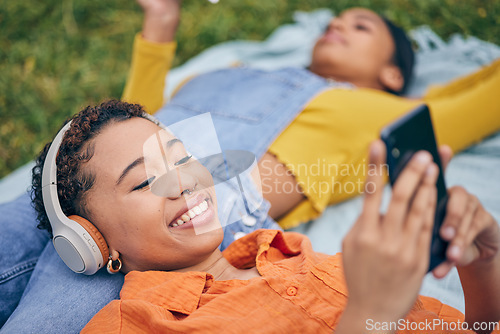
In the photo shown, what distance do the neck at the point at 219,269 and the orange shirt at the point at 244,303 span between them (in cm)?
6

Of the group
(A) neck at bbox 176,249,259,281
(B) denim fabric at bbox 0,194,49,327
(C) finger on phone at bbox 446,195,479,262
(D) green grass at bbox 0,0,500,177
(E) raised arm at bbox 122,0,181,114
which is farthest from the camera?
(D) green grass at bbox 0,0,500,177

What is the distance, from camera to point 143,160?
1.18 meters

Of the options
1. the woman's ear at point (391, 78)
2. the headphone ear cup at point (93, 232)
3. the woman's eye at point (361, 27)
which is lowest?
the woman's ear at point (391, 78)

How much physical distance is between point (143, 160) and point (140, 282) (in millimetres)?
343

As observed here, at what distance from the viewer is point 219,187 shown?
1.47m

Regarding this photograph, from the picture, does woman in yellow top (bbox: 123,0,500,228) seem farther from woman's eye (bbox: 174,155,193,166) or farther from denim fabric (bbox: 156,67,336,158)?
woman's eye (bbox: 174,155,193,166)

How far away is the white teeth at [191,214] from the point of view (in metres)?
1.21

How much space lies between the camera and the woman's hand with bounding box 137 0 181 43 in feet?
7.07

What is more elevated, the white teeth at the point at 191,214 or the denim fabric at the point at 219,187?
the white teeth at the point at 191,214

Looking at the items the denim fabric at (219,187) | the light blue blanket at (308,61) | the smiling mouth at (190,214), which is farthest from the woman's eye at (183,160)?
the light blue blanket at (308,61)

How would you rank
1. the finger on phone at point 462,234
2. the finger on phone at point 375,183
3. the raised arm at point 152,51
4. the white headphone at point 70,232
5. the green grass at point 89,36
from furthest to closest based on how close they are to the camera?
the green grass at point 89,36, the raised arm at point 152,51, the white headphone at point 70,232, the finger on phone at point 462,234, the finger on phone at point 375,183

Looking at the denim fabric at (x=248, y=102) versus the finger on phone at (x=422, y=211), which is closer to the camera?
the finger on phone at (x=422, y=211)

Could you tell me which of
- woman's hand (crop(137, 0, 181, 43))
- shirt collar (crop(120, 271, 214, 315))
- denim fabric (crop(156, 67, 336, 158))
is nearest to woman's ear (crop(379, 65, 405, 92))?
denim fabric (crop(156, 67, 336, 158))

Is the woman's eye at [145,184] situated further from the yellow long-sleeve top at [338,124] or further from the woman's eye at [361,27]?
the woman's eye at [361,27]
